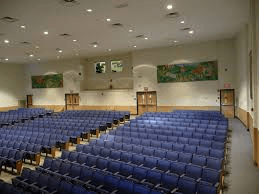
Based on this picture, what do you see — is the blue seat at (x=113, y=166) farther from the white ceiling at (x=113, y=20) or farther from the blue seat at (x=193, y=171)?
the white ceiling at (x=113, y=20)

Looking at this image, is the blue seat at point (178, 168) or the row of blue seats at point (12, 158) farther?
the row of blue seats at point (12, 158)

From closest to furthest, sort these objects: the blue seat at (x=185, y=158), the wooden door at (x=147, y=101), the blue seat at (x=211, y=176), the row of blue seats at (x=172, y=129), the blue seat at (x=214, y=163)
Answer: the blue seat at (x=211, y=176), the blue seat at (x=214, y=163), the blue seat at (x=185, y=158), the row of blue seats at (x=172, y=129), the wooden door at (x=147, y=101)

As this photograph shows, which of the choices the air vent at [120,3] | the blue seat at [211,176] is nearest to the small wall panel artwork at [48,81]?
the air vent at [120,3]

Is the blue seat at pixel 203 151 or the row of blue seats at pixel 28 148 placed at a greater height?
the blue seat at pixel 203 151

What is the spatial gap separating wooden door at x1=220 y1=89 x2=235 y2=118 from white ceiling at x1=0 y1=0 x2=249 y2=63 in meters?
4.19

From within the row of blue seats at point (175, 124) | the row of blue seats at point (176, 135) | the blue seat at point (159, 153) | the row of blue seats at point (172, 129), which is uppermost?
the row of blue seats at point (175, 124)

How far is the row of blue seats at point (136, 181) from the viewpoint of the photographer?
4.99 meters

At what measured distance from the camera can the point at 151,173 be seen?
582 centimetres

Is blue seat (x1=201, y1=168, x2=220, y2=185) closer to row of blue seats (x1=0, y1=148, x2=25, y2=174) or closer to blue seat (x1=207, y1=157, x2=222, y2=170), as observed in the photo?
blue seat (x1=207, y1=157, x2=222, y2=170)

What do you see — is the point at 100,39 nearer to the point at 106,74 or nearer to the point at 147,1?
the point at 147,1

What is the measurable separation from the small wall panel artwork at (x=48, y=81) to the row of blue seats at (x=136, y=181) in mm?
19104

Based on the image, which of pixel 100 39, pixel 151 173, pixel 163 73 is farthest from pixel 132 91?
pixel 151 173

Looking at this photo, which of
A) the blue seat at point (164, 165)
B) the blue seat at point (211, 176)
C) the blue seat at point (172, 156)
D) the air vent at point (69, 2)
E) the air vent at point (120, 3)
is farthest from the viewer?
the air vent at point (120, 3)

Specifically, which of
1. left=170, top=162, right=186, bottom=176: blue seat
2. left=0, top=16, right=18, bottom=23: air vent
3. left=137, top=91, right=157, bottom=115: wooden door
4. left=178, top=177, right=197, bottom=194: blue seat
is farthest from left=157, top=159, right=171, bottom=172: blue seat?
left=137, top=91, right=157, bottom=115: wooden door
